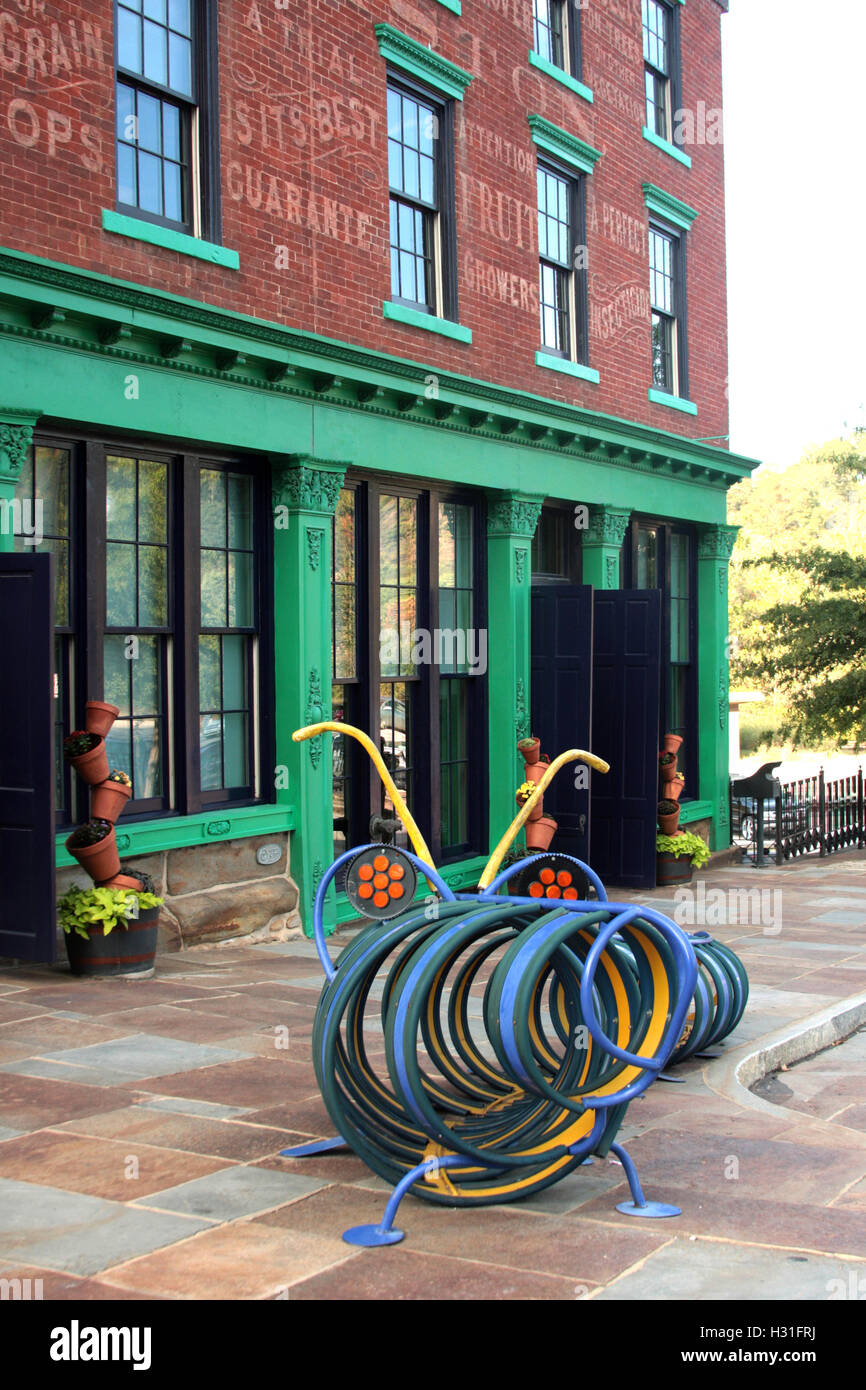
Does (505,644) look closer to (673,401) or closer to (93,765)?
(673,401)

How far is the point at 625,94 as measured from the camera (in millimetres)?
18219

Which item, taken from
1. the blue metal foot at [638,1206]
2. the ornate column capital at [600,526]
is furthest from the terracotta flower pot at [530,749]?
the blue metal foot at [638,1206]

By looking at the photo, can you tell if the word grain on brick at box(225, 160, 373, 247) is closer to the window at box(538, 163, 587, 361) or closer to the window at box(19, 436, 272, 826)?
the window at box(19, 436, 272, 826)

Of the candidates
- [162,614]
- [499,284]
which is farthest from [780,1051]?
[499,284]

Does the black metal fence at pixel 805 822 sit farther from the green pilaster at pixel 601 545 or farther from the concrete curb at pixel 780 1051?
the concrete curb at pixel 780 1051

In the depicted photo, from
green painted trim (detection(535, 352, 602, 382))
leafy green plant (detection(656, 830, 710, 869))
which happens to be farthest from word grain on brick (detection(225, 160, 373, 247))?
leafy green plant (detection(656, 830, 710, 869))

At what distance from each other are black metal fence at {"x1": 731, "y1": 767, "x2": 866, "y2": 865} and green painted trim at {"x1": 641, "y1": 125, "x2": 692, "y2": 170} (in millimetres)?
9055

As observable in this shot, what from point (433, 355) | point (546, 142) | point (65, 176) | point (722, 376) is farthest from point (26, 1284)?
point (722, 376)

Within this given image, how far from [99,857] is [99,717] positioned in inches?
39.5

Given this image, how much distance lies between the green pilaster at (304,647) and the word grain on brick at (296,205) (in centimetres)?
209

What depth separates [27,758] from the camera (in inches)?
371

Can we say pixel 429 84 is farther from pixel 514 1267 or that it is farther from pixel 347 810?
pixel 514 1267

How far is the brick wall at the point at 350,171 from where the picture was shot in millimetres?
10125
